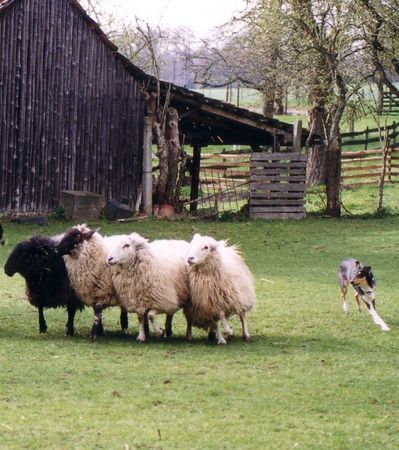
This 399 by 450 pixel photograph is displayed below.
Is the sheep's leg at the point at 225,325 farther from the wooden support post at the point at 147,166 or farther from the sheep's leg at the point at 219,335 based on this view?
the wooden support post at the point at 147,166

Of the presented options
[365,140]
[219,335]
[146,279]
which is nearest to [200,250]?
[146,279]

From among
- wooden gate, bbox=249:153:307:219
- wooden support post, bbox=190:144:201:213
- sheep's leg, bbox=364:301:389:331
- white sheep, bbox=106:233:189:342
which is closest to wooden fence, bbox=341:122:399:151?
wooden support post, bbox=190:144:201:213

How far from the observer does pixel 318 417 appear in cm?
805

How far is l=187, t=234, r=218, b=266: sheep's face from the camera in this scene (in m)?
11.1

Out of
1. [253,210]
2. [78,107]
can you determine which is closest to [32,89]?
[78,107]

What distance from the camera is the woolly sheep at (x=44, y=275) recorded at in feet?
37.7

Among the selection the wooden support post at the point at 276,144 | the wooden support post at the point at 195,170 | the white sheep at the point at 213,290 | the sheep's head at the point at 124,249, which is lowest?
the white sheep at the point at 213,290

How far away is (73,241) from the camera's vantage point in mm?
→ 11602

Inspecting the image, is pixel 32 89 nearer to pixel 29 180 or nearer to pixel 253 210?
pixel 29 180

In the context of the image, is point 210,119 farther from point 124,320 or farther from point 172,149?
point 124,320

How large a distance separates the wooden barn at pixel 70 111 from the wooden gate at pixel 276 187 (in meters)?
0.61

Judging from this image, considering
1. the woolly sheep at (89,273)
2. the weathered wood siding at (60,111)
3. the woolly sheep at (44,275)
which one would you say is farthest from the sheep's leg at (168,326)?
the weathered wood siding at (60,111)

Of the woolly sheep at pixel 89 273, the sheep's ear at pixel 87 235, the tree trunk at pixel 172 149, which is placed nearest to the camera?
the woolly sheep at pixel 89 273

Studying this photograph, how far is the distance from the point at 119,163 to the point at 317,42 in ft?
21.2
